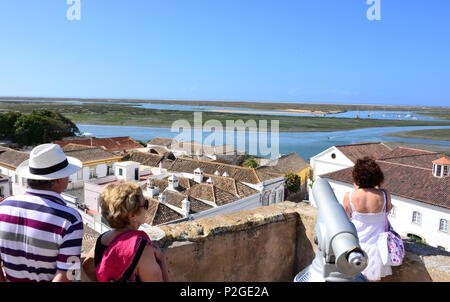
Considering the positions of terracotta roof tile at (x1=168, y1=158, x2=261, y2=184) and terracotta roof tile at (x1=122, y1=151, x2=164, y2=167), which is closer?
terracotta roof tile at (x1=168, y1=158, x2=261, y2=184)

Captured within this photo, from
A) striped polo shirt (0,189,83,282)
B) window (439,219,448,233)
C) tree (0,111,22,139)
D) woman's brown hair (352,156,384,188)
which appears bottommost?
window (439,219,448,233)

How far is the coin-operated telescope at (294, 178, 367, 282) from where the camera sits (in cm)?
176

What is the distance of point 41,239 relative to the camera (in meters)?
1.62

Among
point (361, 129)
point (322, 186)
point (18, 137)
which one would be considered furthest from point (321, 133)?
point (322, 186)

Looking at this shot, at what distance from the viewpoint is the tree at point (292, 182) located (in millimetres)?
27641

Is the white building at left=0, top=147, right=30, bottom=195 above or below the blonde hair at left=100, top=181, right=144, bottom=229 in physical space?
below

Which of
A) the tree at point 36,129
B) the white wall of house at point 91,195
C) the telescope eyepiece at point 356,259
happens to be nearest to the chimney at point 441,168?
the white wall of house at point 91,195

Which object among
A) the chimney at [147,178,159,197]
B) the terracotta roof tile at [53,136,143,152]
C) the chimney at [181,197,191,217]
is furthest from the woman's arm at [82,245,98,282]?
the terracotta roof tile at [53,136,143,152]

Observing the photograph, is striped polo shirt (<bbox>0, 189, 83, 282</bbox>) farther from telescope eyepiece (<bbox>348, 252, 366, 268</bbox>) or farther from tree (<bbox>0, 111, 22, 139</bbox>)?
tree (<bbox>0, 111, 22, 139</bbox>)

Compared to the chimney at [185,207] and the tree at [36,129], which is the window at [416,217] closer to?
the chimney at [185,207]

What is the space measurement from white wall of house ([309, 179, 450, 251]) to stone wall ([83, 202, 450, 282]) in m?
12.2

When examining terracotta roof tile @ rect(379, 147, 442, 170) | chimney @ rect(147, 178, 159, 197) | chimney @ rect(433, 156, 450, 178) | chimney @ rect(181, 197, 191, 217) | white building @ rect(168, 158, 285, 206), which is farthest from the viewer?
white building @ rect(168, 158, 285, 206)
